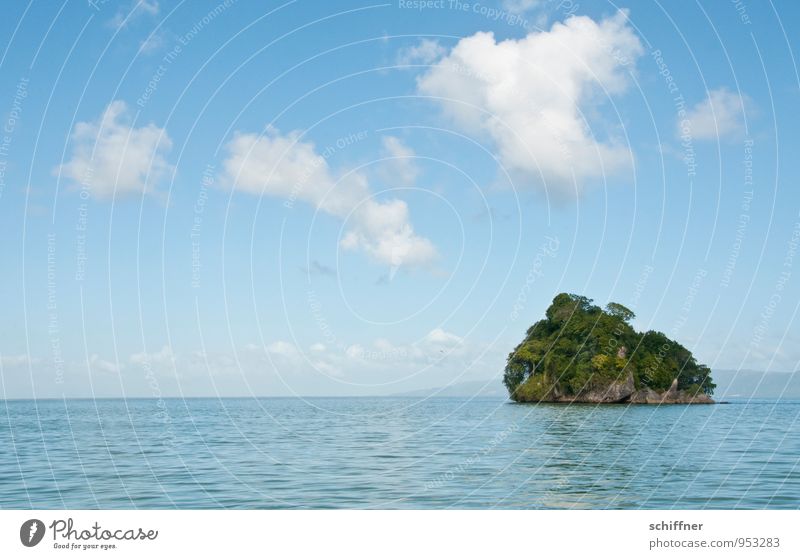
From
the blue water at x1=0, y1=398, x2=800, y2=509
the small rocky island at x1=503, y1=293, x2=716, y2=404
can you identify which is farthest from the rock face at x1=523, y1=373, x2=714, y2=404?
the blue water at x1=0, y1=398, x2=800, y2=509

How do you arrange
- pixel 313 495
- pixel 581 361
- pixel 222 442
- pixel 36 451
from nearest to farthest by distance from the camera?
pixel 313 495 < pixel 36 451 < pixel 222 442 < pixel 581 361

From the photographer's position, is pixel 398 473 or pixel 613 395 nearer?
pixel 398 473

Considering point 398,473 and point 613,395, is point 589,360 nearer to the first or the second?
point 613,395

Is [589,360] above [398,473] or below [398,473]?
above

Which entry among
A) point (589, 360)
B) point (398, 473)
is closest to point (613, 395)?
point (589, 360)

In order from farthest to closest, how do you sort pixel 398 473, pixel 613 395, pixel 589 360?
1. pixel 613 395
2. pixel 589 360
3. pixel 398 473

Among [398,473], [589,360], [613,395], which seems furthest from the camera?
[613,395]

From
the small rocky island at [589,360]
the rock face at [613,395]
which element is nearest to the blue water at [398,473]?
the small rocky island at [589,360]

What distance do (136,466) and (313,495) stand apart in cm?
1378

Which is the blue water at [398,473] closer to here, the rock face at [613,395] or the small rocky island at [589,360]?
the small rocky island at [589,360]

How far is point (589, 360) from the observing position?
140m
